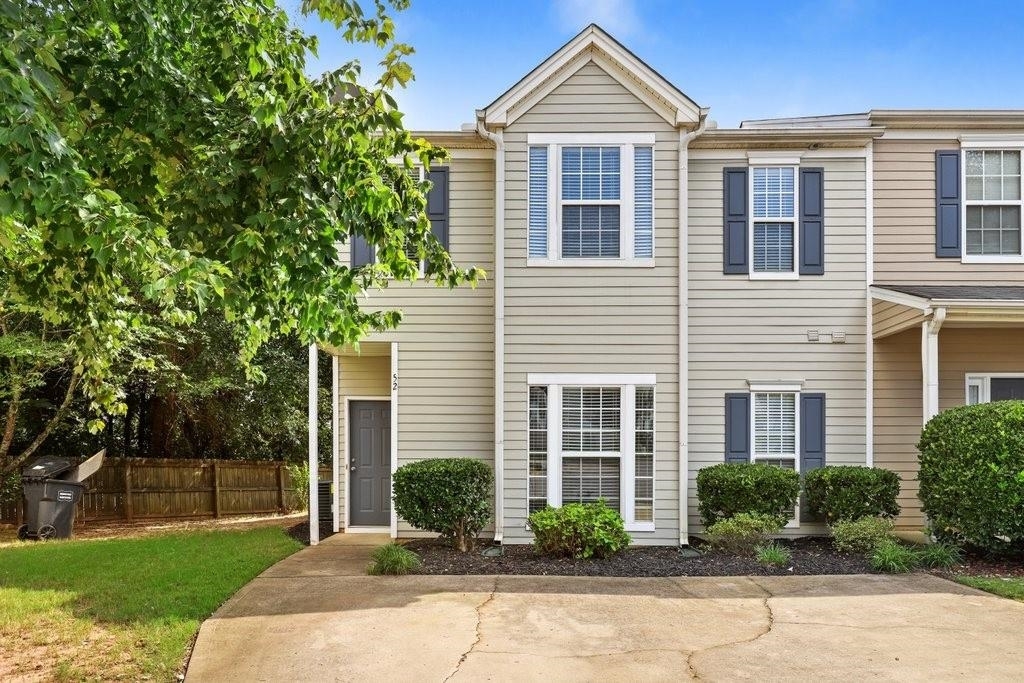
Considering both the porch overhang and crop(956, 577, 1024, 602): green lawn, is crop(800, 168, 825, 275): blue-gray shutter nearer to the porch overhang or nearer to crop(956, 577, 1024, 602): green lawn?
the porch overhang

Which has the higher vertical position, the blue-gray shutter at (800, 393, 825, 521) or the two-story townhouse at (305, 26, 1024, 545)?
the two-story townhouse at (305, 26, 1024, 545)

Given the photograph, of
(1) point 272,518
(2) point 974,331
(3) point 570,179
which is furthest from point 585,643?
(1) point 272,518

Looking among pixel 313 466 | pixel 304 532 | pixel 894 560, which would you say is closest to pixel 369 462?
pixel 313 466

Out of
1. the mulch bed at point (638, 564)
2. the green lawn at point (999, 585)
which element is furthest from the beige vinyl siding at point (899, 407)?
the green lawn at point (999, 585)

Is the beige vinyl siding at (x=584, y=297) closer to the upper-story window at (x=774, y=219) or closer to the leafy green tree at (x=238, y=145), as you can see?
the upper-story window at (x=774, y=219)

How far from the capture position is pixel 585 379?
9.40 meters

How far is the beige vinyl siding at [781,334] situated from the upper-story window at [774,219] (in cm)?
27

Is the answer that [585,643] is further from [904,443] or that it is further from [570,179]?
[904,443]

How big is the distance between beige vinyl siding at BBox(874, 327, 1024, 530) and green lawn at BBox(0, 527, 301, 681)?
26.5 feet

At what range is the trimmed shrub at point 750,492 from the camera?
8.80 meters

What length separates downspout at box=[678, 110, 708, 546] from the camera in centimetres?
924

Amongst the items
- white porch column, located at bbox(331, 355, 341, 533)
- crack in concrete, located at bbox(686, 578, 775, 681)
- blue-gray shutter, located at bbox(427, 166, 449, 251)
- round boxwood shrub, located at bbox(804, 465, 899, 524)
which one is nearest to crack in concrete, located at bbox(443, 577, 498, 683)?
crack in concrete, located at bbox(686, 578, 775, 681)

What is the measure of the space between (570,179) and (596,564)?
4.80 m

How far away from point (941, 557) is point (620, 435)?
3.71 metres
